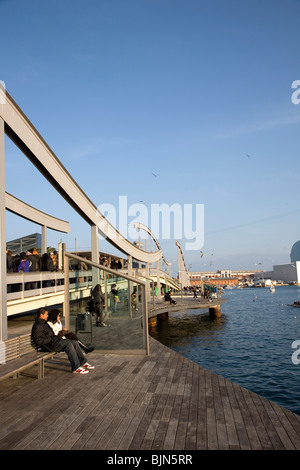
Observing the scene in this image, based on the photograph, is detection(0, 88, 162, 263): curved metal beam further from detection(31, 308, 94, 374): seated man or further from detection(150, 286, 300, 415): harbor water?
detection(150, 286, 300, 415): harbor water

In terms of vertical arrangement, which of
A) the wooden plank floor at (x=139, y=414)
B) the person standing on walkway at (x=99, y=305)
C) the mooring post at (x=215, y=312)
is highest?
the person standing on walkway at (x=99, y=305)

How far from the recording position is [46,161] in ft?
34.2

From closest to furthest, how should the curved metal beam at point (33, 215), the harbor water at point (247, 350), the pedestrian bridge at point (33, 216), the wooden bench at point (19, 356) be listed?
1. the wooden bench at point (19, 356)
2. the pedestrian bridge at point (33, 216)
3. the harbor water at point (247, 350)
4. the curved metal beam at point (33, 215)

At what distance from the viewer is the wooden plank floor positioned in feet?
13.6

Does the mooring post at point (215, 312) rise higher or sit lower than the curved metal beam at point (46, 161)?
lower

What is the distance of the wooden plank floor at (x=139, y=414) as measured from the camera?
414 cm

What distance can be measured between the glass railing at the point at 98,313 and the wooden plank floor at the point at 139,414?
1.52 metres

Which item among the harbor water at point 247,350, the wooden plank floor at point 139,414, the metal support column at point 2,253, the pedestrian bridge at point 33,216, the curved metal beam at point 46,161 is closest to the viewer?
the wooden plank floor at point 139,414

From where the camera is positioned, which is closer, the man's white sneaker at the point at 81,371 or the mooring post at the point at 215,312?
the man's white sneaker at the point at 81,371

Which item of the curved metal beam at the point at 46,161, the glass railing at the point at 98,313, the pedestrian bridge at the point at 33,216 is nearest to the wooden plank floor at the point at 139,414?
the glass railing at the point at 98,313

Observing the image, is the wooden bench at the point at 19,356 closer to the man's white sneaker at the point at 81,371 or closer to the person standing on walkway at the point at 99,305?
the man's white sneaker at the point at 81,371

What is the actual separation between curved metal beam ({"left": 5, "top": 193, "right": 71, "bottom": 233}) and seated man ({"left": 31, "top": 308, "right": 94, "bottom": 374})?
27.4ft

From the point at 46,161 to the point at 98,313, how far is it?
488 cm
